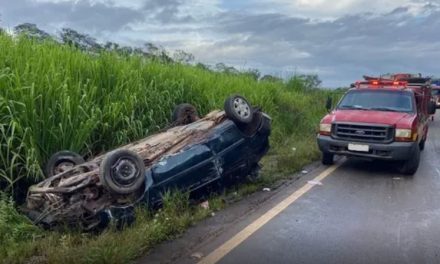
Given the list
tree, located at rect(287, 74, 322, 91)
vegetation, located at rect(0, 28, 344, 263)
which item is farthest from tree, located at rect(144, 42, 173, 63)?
tree, located at rect(287, 74, 322, 91)

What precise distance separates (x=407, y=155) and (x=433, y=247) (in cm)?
488

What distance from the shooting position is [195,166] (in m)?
6.87

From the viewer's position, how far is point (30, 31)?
912 cm

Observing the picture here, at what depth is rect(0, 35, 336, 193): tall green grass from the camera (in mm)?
6465

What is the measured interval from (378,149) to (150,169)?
5.78 meters

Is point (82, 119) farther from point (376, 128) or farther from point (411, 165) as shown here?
point (411, 165)

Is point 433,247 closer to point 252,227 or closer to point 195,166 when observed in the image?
point 252,227

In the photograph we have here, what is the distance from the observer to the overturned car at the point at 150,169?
5.73 meters

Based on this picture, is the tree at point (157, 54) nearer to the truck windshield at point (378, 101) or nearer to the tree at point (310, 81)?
the truck windshield at point (378, 101)

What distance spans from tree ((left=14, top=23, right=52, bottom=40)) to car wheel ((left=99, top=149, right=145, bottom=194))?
3.85m

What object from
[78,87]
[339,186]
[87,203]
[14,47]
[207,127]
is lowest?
[339,186]

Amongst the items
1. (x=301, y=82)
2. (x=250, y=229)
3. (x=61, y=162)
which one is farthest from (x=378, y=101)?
(x=301, y=82)

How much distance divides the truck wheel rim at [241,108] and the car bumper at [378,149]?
3371mm

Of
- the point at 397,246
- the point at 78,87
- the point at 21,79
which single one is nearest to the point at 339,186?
the point at 397,246
